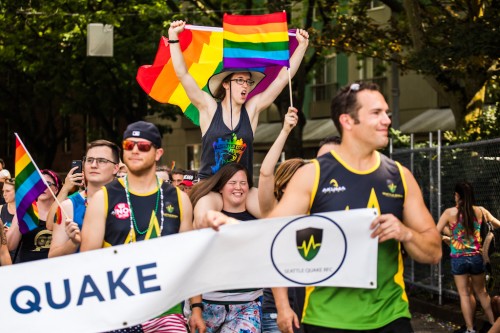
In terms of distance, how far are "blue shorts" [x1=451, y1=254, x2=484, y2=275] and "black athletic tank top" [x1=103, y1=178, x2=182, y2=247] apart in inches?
301

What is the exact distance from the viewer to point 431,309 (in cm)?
1612

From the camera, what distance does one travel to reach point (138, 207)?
6.61 m

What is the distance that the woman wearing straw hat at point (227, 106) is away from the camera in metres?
8.38

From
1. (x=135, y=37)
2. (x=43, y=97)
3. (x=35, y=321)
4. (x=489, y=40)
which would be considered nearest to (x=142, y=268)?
(x=35, y=321)

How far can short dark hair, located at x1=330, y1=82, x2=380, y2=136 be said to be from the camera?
5.78 meters

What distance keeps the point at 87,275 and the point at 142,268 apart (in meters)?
0.31

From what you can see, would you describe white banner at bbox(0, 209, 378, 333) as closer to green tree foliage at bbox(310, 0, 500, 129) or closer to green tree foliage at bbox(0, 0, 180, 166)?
green tree foliage at bbox(310, 0, 500, 129)

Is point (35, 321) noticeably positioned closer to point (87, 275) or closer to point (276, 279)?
point (87, 275)

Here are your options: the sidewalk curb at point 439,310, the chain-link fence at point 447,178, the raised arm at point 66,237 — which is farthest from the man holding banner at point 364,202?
the sidewalk curb at point 439,310

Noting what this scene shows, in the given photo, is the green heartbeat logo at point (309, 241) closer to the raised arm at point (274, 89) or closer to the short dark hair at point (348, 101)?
the short dark hair at point (348, 101)

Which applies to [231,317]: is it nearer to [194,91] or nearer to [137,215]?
[137,215]

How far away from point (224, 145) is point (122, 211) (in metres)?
1.96

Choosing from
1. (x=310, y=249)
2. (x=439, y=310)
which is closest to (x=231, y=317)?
(x=310, y=249)

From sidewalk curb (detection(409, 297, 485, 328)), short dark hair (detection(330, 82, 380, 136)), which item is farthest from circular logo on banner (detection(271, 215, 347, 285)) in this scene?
sidewalk curb (detection(409, 297, 485, 328))
